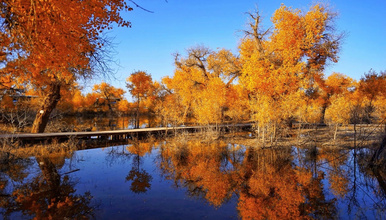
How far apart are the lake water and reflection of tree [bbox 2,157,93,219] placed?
0.02m

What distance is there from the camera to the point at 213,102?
19.4 m

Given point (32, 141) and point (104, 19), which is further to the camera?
point (32, 141)

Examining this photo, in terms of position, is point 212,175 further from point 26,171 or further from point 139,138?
point 139,138

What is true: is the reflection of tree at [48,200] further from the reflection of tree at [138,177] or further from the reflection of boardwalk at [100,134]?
the reflection of boardwalk at [100,134]

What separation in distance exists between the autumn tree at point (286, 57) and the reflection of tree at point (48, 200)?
12.0 m

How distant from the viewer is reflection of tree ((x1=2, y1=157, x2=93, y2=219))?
19.0 ft

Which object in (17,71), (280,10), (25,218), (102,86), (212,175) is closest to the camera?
(25,218)

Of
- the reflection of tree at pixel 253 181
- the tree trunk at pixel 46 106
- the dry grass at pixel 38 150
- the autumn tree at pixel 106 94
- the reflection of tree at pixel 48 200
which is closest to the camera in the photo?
the reflection of tree at pixel 48 200

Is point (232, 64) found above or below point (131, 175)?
above

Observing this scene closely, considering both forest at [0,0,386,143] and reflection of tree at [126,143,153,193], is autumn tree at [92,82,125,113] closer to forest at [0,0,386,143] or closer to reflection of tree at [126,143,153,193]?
forest at [0,0,386,143]

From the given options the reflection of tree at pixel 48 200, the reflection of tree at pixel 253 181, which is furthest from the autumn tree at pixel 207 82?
the reflection of tree at pixel 48 200

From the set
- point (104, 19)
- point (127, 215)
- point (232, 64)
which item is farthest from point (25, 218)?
point (232, 64)

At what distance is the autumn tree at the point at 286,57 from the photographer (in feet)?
56.6

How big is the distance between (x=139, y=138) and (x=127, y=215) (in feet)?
47.2
